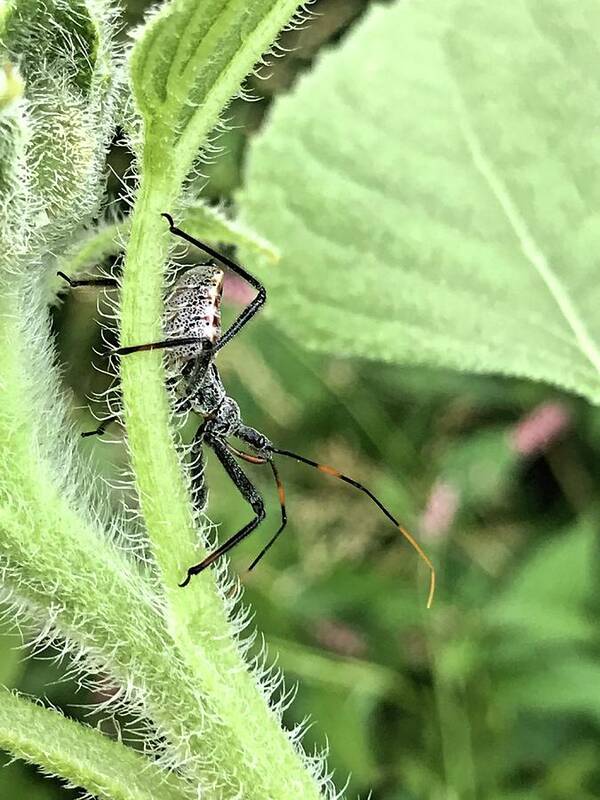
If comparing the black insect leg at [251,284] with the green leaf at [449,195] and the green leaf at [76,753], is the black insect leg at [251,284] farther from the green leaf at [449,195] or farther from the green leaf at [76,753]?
the green leaf at [76,753]

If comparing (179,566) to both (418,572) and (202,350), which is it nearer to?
(202,350)

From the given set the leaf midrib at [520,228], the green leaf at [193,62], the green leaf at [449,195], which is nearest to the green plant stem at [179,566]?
the green leaf at [193,62]

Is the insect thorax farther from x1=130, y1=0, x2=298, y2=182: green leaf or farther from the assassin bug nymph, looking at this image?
x1=130, y1=0, x2=298, y2=182: green leaf

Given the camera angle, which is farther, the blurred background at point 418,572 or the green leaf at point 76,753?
the blurred background at point 418,572

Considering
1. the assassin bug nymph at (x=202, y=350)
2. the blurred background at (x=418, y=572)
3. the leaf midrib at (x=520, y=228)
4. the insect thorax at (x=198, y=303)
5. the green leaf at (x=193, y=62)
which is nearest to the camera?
the green leaf at (x=193, y=62)

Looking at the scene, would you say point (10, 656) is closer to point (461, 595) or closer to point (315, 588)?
point (315, 588)

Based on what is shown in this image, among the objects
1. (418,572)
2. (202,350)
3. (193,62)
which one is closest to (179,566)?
(193,62)
